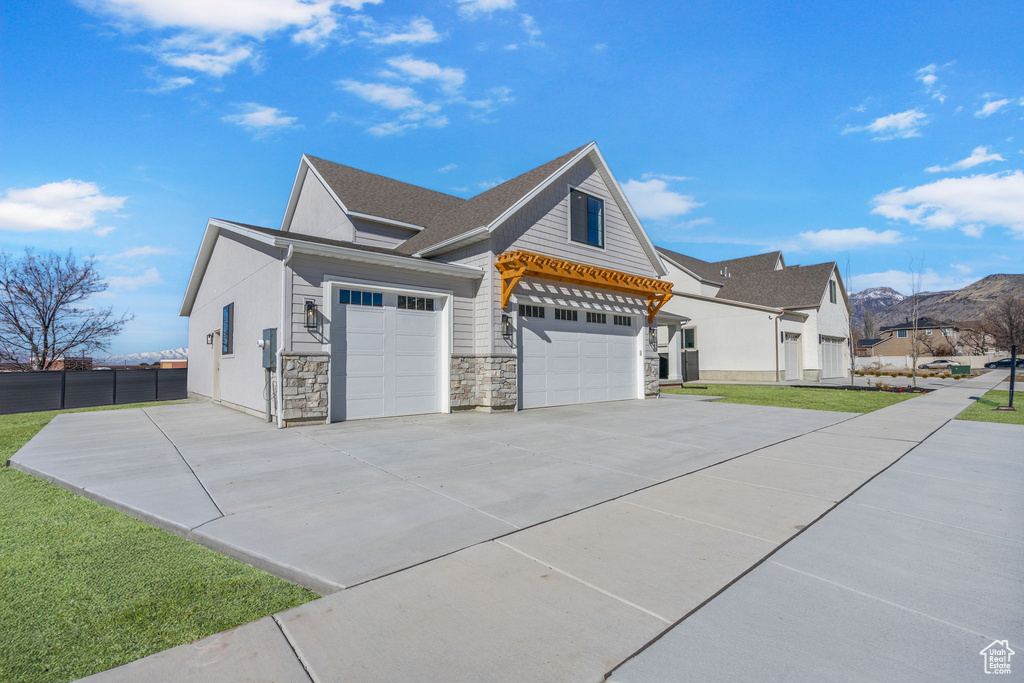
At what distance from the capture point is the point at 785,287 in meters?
28.2

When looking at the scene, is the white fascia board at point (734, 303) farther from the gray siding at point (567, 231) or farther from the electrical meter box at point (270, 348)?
the electrical meter box at point (270, 348)

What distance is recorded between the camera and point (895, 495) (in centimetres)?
476

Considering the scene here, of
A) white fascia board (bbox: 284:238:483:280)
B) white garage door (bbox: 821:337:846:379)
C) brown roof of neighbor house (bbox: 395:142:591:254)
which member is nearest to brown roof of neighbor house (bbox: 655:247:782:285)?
white garage door (bbox: 821:337:846:379)

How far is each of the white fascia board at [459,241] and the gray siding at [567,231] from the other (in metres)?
0.41

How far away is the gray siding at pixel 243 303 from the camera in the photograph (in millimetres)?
9984

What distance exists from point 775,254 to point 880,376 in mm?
11037

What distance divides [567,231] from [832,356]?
82.7 ft

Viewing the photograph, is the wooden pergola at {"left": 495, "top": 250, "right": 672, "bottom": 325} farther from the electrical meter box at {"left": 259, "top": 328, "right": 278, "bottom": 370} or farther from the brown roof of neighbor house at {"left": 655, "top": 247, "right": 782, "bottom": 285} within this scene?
the brown roof of neighbor house at {"left": 655, "top": 247, "right": 782, "bottom": 285}

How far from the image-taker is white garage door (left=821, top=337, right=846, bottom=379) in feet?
92.1

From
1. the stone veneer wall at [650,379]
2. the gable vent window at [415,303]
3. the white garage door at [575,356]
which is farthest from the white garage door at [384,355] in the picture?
the stone veneer wall at [650,379]

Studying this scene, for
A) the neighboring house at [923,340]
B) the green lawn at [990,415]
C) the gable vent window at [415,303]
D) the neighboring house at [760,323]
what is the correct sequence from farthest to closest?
the neighboring house at [923,340] < the neighboring house at [760,323] < the gable vent window at [415,303] < the green lawn at [990,415]

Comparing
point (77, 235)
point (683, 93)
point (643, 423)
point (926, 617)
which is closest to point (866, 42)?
point (683, 93)

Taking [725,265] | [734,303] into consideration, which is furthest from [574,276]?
[725,265]

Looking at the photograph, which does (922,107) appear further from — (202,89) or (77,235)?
(77,235)
